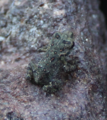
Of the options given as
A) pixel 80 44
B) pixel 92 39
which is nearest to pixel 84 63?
pixel 80 44

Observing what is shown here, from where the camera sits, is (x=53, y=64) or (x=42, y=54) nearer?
(x=53, y=64)

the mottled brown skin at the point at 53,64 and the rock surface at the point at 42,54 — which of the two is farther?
the mottled brown skin at the point at 53,64

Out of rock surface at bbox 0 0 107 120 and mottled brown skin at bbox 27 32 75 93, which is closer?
rock surface at bbox 0 0 107 120
